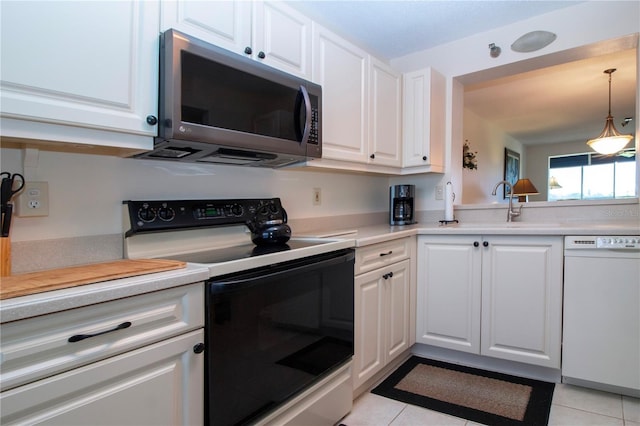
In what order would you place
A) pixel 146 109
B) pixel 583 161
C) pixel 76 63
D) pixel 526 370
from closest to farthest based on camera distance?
pixel 76 63 → pixel 146 109 → pixel 526 370 → pixel 583 161

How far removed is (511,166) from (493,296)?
5424 mm

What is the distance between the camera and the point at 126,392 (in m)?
0.91

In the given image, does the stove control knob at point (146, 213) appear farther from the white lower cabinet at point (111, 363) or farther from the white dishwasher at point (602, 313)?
the white dishwasher at point (602, 313)

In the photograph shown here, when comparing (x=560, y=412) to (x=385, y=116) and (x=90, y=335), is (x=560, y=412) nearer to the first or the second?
(x=385, y=116)

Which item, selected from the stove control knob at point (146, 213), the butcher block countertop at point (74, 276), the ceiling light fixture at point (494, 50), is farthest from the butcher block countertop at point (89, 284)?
the ceiling light fixture at point (494, 50)

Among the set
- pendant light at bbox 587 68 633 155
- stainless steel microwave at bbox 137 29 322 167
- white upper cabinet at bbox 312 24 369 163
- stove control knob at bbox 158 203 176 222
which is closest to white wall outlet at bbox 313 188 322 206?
white upper cabinet at bbox 312 24 369 163

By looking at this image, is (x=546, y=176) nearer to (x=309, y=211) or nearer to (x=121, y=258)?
(x=309, y=211)

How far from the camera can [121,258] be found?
54.1 inches

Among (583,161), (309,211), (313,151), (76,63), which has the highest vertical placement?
(583,161)

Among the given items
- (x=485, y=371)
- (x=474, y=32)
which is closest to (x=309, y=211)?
(x=485, y=371)

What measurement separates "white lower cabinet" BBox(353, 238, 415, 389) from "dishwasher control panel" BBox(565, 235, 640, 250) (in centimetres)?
88

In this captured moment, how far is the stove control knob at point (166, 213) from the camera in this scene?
1.45 m

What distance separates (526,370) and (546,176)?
271 inches

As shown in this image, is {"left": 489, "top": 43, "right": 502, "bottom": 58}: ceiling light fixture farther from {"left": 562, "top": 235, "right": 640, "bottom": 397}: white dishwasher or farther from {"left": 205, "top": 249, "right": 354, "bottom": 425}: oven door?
{"left": 205, "top": 249, "right": 354, "bottom": 425}: oven door
